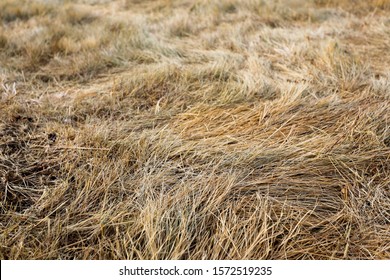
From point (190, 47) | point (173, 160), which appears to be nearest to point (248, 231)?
point (173, 160)

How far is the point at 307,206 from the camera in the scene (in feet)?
4.13

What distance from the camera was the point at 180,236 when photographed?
1158 millimetres

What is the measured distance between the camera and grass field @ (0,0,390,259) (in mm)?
1152

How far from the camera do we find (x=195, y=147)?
1531mm

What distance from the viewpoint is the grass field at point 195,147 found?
3.78 ft

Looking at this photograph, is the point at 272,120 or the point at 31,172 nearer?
the point at 31,172

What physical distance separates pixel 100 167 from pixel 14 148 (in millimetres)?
491

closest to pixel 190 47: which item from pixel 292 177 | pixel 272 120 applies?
pixel 272 120

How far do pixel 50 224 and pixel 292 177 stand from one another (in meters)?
1.01

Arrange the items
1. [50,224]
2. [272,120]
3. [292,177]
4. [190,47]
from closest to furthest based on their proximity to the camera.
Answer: [50,224] → [292,177] → [272,120] → [190,47]

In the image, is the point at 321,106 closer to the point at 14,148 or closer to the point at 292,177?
the point at 292,177
